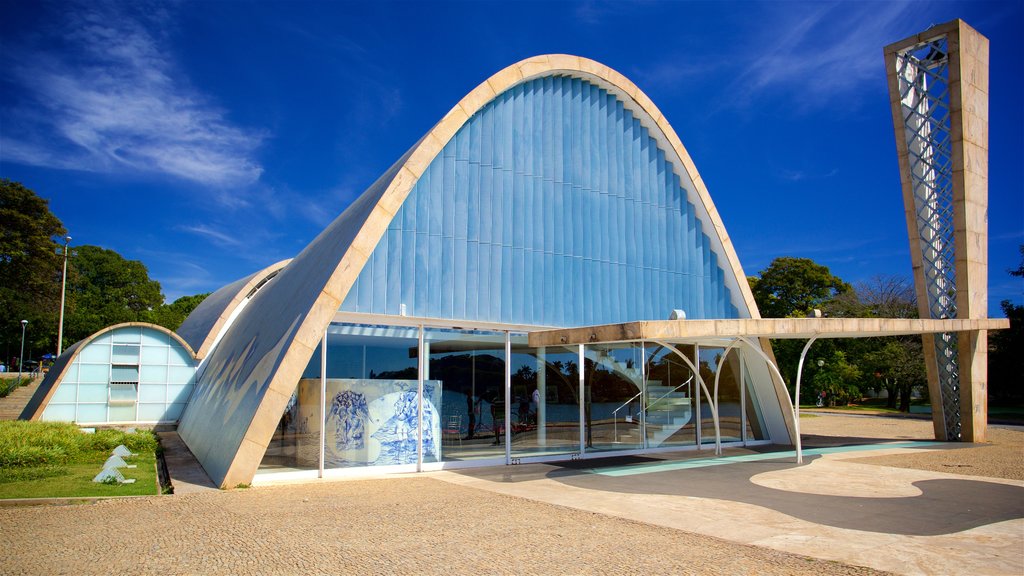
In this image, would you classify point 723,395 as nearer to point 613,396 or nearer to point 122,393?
point 613,396

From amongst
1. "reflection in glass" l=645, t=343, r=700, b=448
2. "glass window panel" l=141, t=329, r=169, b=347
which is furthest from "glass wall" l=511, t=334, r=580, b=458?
"glass window panel" l=141, t=329, r=169, b=347

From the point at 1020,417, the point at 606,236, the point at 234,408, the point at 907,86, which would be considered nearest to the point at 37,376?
the point at 234,408

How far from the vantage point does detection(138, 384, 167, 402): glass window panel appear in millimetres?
25375

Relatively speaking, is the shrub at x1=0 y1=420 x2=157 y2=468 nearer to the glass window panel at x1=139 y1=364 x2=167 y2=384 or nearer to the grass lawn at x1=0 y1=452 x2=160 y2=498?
the grass lawn at x1=0 y1=452 x2=160 y2=498

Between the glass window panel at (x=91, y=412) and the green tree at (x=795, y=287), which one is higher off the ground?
the green tree at (x=795, y=287)

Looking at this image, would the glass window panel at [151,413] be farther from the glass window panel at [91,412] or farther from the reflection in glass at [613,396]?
the reflection in glass at [613,396]

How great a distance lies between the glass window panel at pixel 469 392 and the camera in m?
14.5

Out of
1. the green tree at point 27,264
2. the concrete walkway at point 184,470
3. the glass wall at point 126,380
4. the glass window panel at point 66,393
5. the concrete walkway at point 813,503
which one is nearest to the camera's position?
the concrete walkway at point 813,503

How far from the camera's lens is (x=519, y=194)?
1639 centimetres

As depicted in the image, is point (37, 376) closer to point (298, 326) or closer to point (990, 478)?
point (298, 326)

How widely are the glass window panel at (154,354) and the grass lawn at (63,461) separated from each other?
21.5ft

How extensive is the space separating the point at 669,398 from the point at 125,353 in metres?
20.6

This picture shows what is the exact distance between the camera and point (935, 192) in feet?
66.7

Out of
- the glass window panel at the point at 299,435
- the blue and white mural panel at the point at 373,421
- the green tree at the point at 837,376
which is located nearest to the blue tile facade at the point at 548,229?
the blue and white mural panel at the point at 373,421
